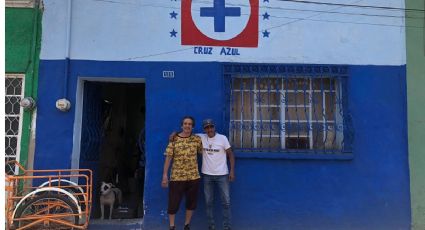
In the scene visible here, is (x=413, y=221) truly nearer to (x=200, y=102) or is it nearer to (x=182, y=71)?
(x=200, y=102)

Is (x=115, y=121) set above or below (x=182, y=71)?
below

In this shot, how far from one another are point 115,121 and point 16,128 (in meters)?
2.38

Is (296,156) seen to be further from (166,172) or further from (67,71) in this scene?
(67,71)

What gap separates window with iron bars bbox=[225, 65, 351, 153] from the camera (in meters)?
6.23

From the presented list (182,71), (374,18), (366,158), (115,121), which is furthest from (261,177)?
(115,121)

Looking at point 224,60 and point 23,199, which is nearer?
point 23,199

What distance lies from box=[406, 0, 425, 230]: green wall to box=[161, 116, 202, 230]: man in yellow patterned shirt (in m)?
3.17

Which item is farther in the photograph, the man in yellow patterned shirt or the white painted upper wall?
the white painted upper wall

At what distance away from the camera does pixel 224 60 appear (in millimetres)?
6223

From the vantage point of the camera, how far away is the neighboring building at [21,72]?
6113mm

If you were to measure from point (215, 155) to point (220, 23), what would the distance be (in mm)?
2016

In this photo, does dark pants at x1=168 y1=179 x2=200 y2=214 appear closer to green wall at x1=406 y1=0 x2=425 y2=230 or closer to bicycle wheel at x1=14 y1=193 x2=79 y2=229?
bicycle wheel at x1=14 y1=193 x2=79 y2=229

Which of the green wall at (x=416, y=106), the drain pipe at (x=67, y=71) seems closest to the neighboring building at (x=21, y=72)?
the drain pipe at (x=67, y=71)

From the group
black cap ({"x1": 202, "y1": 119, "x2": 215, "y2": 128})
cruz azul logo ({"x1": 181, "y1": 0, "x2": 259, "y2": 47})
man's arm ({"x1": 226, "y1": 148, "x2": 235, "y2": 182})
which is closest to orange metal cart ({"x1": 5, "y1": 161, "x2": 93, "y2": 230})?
black cap ({"x1": 202, "y1": 119, "x2": 215, "y2": 128})
